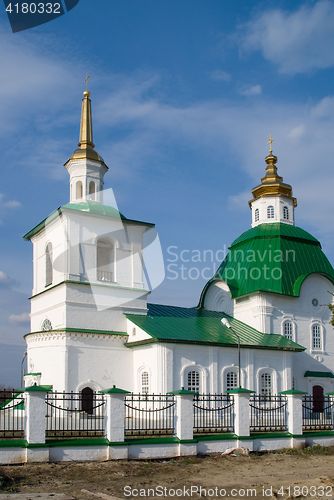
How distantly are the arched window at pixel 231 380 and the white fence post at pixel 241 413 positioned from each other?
7.18 meters

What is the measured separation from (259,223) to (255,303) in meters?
6.23

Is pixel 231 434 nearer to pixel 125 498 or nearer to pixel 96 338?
pixel 125 498

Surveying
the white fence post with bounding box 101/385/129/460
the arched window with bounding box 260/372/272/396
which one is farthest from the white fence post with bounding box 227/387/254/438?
the arched window with bounding box 260/372/272/396

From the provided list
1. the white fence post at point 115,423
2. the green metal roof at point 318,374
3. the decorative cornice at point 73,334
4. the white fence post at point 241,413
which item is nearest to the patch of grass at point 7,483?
the white fence post at point 115,423

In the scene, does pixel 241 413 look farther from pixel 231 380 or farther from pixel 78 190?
pixel 78 190

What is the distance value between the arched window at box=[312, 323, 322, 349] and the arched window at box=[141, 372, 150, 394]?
29.9 ft

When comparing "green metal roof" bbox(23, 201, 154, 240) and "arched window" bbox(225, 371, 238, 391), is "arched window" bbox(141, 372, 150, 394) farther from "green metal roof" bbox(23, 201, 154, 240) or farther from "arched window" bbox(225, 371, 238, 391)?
"green metal roof" bbox(23, 201, 154, 240)

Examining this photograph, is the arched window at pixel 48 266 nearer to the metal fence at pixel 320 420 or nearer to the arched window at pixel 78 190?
the arched window at pixel 78 190

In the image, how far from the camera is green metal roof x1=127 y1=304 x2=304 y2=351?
2244 cm

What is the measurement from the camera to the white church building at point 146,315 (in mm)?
22141

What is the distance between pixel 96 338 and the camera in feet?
73.8

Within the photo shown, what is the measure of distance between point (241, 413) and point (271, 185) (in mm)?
18180

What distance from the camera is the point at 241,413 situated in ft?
52.0

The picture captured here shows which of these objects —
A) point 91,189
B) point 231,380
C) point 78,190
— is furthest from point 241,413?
point 78,190
